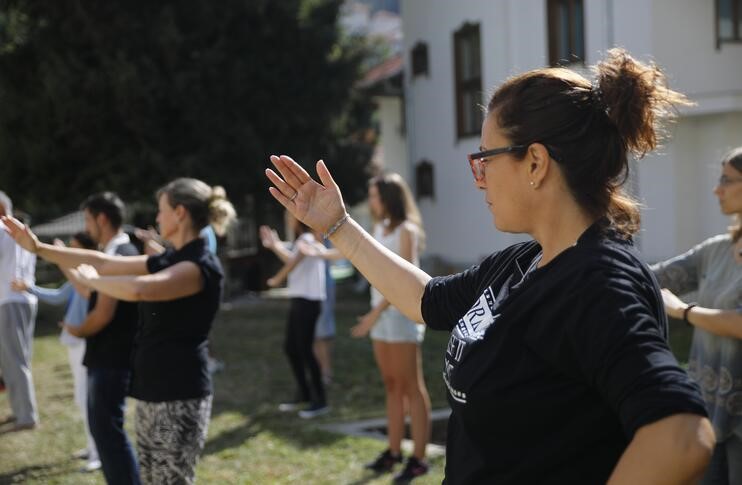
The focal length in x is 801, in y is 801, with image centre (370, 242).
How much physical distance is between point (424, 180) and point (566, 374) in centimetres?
1545

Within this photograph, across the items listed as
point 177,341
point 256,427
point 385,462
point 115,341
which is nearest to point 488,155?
point 177,341

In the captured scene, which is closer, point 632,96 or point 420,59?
point 632,96

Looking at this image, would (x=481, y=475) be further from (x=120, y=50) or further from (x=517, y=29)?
(x=120, y=50)

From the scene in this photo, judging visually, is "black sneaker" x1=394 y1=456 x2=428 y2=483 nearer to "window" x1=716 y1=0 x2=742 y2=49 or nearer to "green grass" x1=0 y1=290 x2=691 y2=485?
"green grass" x1=0 y1=290 x2=691 y2=485

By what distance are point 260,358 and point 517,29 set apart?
691 cm

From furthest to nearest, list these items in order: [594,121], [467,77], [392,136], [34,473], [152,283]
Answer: [392,136] < [467,77] < [34,473] < [152,283] < [594,121]

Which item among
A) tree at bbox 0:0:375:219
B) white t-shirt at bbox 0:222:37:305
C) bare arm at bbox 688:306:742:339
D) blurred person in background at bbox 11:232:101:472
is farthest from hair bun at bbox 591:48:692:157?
tree at bbox 0:0:375:219

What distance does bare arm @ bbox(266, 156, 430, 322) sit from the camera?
241 cm

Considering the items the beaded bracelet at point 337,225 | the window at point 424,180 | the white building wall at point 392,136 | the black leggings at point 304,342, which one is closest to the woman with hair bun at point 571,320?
the beaded bracelet at point 337,225

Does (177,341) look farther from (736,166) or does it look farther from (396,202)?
(736,166)

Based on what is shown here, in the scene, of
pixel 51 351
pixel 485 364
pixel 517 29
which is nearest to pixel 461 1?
pixel 517 29

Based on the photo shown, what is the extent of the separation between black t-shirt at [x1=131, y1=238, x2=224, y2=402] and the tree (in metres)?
11.8

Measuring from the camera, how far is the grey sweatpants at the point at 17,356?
7270 mm

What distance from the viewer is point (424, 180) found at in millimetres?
17000
